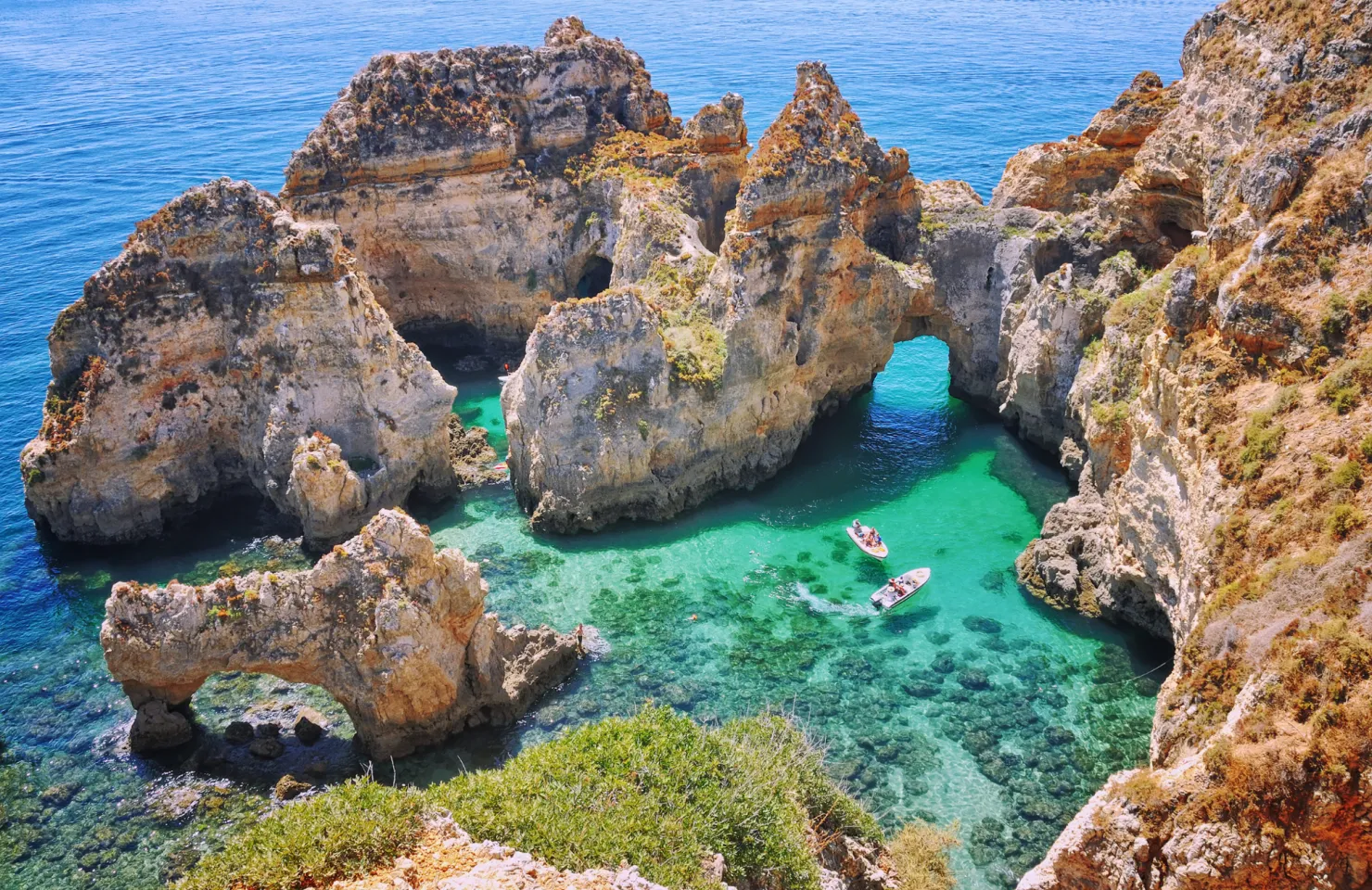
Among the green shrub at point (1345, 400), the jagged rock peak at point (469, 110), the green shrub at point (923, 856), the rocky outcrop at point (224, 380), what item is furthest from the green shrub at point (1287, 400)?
the jagged rock peak at point (469, 110)

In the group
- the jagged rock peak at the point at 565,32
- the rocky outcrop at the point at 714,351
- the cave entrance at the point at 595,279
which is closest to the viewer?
the rocky outcrop at the point at 714,351

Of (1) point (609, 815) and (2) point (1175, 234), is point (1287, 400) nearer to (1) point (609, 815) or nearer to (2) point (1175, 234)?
(2) point (1175, 234)

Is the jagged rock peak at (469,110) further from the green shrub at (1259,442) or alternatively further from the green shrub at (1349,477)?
the green shrub at (1349,477)

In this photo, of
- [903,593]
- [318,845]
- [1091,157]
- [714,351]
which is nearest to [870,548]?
[903,593]

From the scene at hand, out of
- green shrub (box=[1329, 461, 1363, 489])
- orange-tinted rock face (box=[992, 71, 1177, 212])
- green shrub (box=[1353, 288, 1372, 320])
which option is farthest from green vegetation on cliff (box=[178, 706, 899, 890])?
orange-tinted rock face (box=[992, 71, 1177, 212])

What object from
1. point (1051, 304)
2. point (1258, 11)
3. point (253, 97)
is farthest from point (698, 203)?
point (253, 97)

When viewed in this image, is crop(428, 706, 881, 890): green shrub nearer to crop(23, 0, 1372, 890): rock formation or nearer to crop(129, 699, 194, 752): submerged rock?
crop(23, 0, 1372, 890): rock formation
